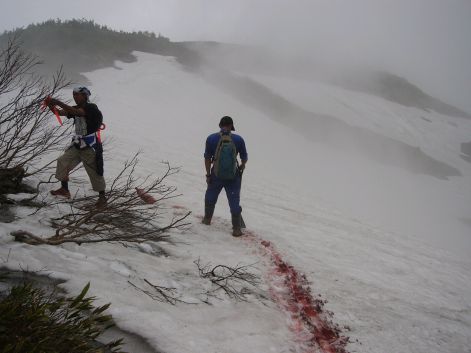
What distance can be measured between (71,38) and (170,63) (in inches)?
387

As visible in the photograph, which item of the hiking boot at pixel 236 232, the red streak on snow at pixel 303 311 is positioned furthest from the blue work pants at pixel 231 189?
the red streak on snow at pixel 303 311

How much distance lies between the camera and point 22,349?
1.76 m

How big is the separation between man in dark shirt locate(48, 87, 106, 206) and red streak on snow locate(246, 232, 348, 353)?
252 cm

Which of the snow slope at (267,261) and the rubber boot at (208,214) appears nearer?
the snow slope at (267,261)

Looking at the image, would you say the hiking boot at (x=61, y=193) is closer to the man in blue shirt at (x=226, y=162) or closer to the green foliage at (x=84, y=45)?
the man in blue shirt at (x=226, y=162)

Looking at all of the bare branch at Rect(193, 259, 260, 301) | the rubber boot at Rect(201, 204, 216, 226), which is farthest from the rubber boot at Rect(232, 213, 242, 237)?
the bare branch at Rect(193, 259, 260, 301)

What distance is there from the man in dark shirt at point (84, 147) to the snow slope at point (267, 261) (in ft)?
2.65

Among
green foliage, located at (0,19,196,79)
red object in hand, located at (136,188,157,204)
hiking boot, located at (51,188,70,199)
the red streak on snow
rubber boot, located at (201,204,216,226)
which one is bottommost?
the red streak on snow

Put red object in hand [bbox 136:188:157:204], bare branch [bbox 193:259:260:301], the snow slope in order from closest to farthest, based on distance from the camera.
A: 1. the snow slope
2. bare branch [bbox 193:259:260:301]
3. red object in hand [bbox 136:188:157:204]

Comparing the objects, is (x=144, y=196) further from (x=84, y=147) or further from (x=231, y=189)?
(x=231, y=189)

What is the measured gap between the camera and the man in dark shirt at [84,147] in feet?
15.0

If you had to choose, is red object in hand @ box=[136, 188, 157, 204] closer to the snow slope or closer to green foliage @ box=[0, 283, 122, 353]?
the snow slope

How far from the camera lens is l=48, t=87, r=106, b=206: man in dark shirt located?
15.0 ft

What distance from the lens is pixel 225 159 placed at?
5.22m
